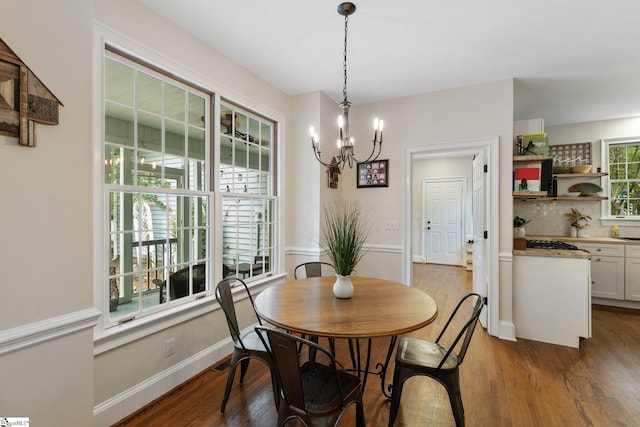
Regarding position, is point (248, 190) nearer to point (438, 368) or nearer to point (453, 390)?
point (438, 368)

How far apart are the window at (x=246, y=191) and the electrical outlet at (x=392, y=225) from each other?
1.43m

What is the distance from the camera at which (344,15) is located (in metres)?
2.07

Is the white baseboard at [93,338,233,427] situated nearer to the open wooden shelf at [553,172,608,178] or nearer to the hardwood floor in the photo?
the hardwood floor

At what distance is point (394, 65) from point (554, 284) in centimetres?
270

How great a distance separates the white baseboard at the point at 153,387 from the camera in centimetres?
176

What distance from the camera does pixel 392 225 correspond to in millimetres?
3678

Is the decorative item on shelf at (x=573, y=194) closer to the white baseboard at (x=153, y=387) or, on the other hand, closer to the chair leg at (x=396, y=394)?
the chair leg at (x=396, y=394)

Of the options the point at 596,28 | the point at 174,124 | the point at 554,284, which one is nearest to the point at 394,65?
the point at 596,28

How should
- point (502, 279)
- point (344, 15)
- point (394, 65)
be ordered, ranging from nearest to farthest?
1. point (344, 15)
2. point (394, 65)
3. point (502, 279)

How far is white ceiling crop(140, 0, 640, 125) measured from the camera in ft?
6.62

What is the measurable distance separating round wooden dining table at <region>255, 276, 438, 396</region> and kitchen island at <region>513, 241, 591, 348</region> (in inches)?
71.1

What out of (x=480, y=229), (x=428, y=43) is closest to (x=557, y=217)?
(x=480, y=229)

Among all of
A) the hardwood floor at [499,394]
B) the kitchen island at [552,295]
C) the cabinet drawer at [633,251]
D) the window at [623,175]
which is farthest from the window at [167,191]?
the window at [623,175]

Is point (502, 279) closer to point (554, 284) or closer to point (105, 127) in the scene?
point (554, 284)
